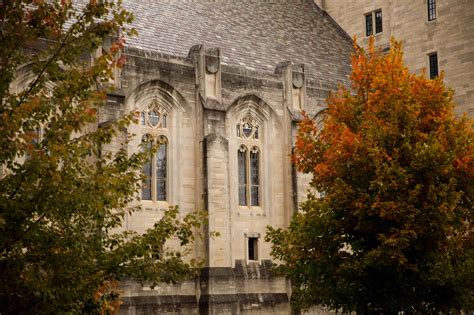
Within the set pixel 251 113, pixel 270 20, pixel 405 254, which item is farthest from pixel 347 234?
pixel 270 20

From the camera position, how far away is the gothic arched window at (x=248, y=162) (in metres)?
32.2

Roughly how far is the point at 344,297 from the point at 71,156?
11565 millimetres

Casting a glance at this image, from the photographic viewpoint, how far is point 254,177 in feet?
107

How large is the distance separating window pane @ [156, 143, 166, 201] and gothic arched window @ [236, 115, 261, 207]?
3.50 metres

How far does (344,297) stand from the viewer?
2278cm

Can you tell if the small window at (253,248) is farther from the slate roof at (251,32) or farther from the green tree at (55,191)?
the green tree at (55,191)

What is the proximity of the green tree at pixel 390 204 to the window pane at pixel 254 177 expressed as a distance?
27.7 ft

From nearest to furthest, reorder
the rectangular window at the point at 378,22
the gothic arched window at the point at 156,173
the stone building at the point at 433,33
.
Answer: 1. the gothic arched window at the point at 156,173
2. the stone building at the point at 433,33
3. the rectangular window at the point at 378,22

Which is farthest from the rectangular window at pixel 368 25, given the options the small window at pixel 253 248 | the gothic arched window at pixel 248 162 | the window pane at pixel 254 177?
the small window at pixel 253 248

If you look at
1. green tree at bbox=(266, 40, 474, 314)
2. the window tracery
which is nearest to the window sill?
the window tracery

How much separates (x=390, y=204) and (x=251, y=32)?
1849 centimetres

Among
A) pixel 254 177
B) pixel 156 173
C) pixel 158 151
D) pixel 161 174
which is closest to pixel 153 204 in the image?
pixel 156 173

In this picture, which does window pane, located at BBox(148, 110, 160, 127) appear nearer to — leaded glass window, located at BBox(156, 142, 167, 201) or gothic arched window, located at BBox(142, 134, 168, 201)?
gothic arched window, located at BBox(142, 134, 168, 201)

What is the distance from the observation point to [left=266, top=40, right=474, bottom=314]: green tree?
21.4 metres
